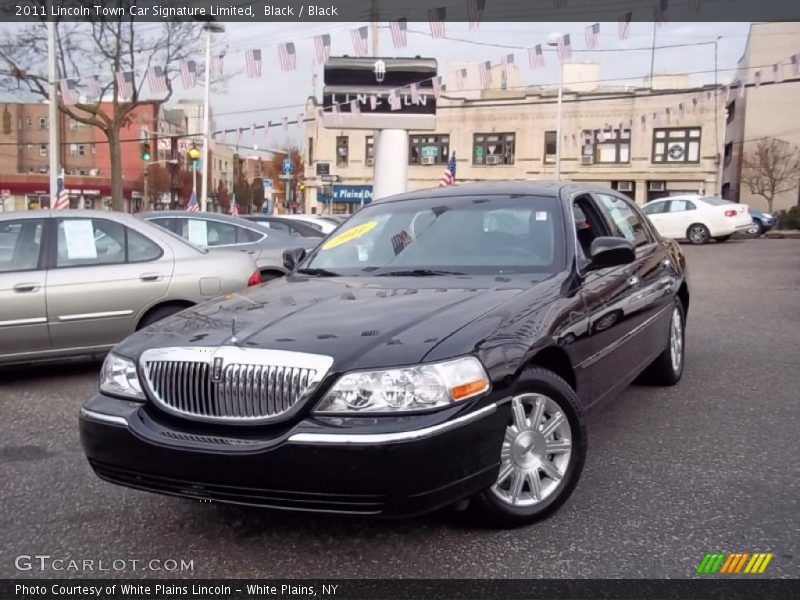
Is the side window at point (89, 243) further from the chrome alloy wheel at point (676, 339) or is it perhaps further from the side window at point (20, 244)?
the chrome alloy wheel at point (676, 339)

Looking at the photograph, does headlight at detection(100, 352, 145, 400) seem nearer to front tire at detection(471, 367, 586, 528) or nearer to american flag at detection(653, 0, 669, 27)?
front tire at detection(471, 367, 586, 528)

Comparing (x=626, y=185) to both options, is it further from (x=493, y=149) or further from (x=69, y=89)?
(x=69, y=89)

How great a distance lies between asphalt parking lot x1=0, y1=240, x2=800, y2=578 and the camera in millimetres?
3076

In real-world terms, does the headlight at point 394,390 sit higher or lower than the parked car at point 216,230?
lower

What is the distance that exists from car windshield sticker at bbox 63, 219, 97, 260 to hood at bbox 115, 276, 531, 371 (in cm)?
294

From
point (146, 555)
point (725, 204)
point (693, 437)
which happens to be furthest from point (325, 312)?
point (725, 204)

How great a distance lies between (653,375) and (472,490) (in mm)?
3393

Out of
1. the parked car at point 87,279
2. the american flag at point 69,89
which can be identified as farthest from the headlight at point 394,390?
the american flag at point 69,89

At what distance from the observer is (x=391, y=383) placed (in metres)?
2.86

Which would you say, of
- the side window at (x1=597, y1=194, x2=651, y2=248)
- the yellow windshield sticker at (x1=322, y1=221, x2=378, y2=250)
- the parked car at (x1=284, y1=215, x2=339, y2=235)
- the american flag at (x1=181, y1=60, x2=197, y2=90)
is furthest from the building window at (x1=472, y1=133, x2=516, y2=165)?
the yellow windshield sticker at (x1=322, y1=221, x2=378, y2=250)

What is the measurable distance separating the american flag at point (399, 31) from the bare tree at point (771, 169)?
113ft

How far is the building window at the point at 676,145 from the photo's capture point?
1657 inches

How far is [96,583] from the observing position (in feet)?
9.70

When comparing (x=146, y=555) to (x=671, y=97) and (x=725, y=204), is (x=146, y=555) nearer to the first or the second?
(x=725, y=204)
